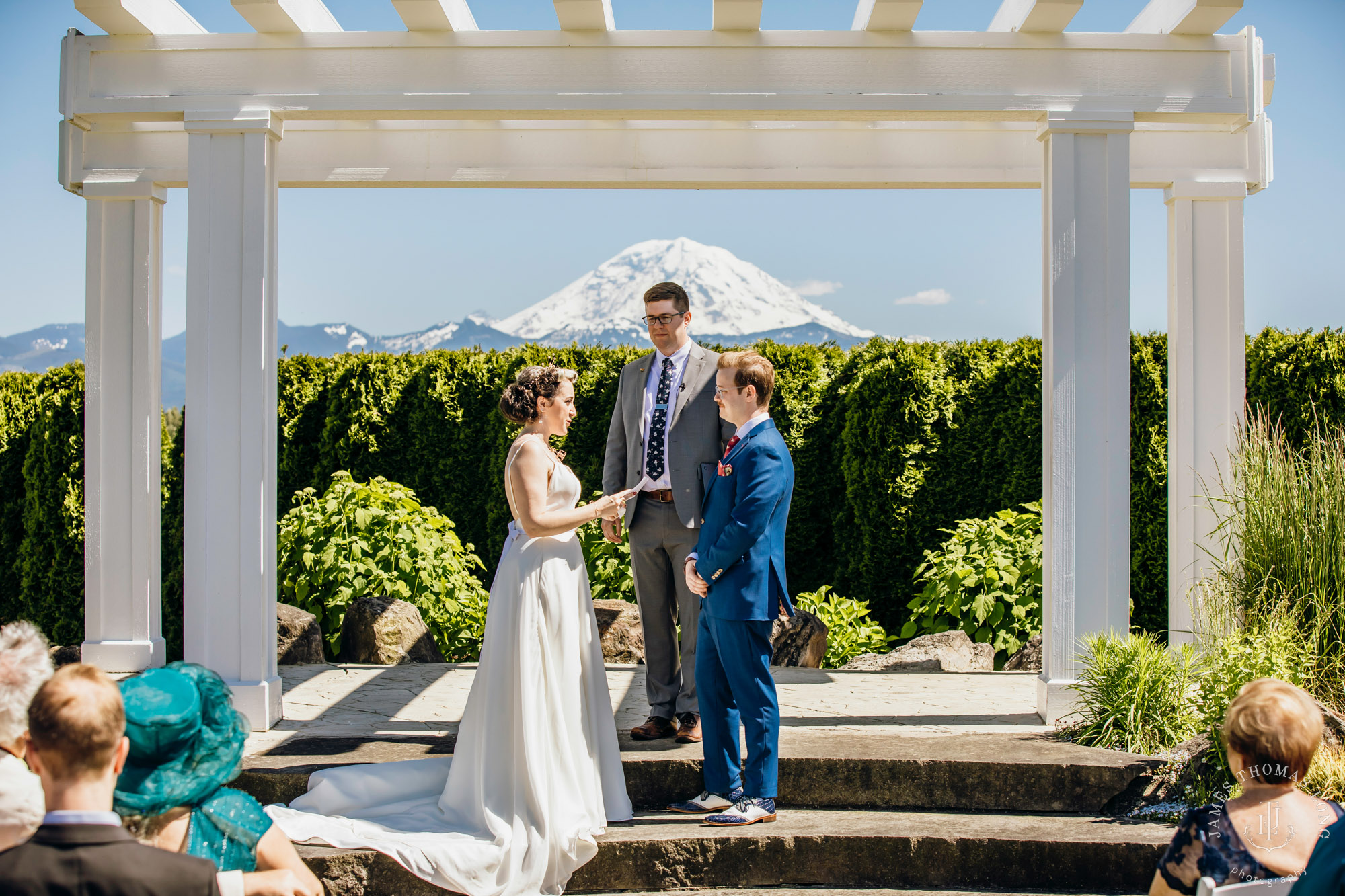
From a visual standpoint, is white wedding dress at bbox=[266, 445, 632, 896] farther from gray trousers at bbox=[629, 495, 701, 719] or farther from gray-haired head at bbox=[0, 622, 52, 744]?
gray-haired head at bbox=[0, 622, 52, 744]

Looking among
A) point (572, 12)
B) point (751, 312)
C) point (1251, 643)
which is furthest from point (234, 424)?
point (751, 312)

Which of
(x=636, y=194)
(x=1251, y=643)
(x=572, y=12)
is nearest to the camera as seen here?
(x=1251, y=643)

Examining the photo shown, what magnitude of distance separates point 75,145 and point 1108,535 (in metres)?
5.22

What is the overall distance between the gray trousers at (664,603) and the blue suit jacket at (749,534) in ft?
2.07

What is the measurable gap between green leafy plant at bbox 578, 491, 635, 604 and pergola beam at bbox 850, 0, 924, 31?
3.74 meters

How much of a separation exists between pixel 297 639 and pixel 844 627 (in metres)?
3.46

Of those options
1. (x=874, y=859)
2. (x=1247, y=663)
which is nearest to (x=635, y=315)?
(x=1247, y=663)

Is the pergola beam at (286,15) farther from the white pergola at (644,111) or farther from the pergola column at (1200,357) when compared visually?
the pergola column at (1200,357)

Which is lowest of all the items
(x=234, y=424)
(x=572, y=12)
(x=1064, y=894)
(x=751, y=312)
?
(x=1064, y=894)

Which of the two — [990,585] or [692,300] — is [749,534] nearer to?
[990,585]

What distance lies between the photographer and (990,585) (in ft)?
21.6

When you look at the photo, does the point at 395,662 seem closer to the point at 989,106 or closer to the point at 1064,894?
the point at 1064,894

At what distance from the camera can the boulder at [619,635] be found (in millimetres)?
6199

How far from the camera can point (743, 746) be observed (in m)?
3.98
